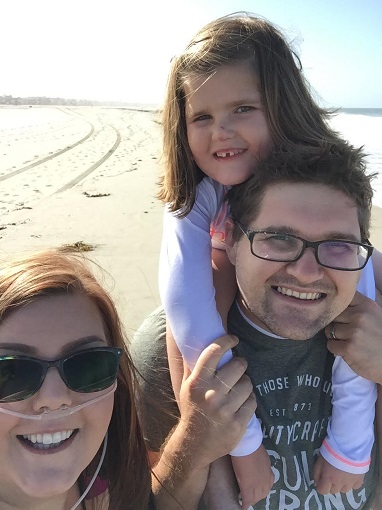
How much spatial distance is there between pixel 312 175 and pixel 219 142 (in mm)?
511

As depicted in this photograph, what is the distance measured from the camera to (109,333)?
1749 millimetres

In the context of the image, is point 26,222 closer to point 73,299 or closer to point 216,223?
point 216,223

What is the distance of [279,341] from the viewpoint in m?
1.93

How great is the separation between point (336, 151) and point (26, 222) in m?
6.49

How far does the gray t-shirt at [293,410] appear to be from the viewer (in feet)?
6.16

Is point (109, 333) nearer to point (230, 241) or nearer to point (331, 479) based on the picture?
point (230, 241)

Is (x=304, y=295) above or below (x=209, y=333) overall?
above

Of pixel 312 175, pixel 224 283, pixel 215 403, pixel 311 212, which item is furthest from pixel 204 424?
pixel 312 175

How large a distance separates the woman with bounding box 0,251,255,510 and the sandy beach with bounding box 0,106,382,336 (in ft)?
1.59

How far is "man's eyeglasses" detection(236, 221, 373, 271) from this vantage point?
1735mm

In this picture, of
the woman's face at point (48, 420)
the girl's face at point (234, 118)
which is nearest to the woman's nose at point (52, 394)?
the woman's face at point (48, 420)

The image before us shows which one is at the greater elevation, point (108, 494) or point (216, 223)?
point (216, 223)

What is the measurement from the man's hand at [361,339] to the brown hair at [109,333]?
83cm

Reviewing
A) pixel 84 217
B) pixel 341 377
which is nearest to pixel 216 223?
pixel 341 377
